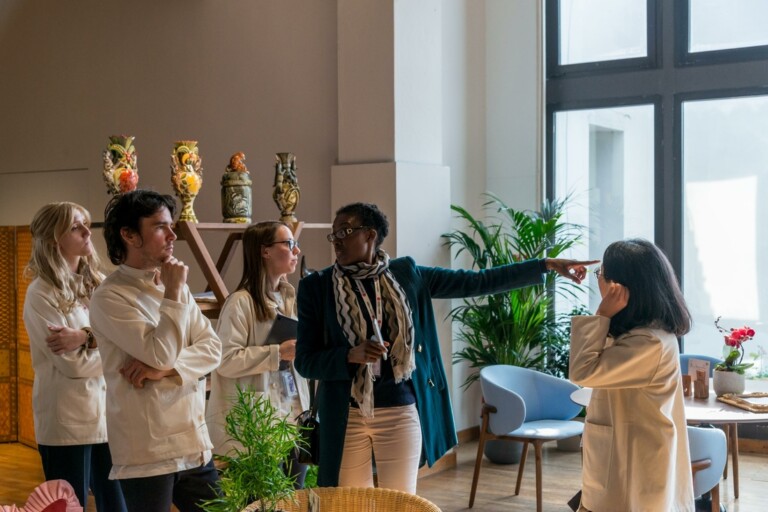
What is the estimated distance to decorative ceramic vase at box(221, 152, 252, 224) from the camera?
5.21 metres

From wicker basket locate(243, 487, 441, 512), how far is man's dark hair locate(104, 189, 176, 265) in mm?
1094

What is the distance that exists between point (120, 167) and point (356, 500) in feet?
10.9

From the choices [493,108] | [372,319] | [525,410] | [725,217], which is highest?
[493,108]

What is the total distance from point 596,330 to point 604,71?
14.6 feet

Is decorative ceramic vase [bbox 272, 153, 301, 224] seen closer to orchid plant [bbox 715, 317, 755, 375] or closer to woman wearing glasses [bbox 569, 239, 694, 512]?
orchid plant [bbox 715, 317, 755, 375]

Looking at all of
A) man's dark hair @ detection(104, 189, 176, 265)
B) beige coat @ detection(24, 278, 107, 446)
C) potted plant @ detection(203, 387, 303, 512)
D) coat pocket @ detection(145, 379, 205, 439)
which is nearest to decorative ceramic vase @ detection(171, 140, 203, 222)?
beige coat @ detection(24, 278, 107, 446)

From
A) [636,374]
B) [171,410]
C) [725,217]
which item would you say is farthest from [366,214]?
[725,217]

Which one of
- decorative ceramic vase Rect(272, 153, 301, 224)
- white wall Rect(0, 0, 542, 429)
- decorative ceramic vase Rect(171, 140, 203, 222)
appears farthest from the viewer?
white wall Rect(0, 0, 542, 429)

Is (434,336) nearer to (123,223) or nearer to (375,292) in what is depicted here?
(375,292)

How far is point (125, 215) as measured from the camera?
306 cm

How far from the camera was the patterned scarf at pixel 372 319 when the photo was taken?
3.26 meters

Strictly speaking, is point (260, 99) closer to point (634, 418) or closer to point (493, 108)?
point (493, 108)

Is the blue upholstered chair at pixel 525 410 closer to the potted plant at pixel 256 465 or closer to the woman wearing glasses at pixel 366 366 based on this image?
the woman wearing glasses at pixel 366 366

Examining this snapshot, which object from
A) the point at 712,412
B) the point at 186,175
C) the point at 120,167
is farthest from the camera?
the point at 120,167
